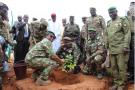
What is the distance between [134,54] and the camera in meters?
8.95

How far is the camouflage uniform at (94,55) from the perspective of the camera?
367 inches

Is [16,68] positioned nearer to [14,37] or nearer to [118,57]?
[14,37]

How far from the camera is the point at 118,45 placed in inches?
336

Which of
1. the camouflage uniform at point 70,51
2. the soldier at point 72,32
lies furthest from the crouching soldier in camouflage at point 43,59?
the soldier at point 72,32

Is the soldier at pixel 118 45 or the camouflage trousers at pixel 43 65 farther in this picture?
the camouflage trousers at pixel 43 65

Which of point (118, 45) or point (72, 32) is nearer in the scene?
point (118, 45)

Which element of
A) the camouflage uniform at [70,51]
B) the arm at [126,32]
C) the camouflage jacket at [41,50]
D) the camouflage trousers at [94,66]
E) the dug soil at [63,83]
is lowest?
the dug soil at [63,83]

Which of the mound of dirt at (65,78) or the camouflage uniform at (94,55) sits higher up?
the camouflage uniform at (94,55)

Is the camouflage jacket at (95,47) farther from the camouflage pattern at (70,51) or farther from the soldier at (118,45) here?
the soldier at (118,45)

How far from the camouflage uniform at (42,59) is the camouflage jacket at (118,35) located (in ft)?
5.30

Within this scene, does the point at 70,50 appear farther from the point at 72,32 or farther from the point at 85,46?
the point at 72,32

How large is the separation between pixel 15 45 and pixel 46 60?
153cm

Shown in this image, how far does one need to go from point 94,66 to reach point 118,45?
1397mm

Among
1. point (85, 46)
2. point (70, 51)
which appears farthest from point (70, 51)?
point (85, 46)
